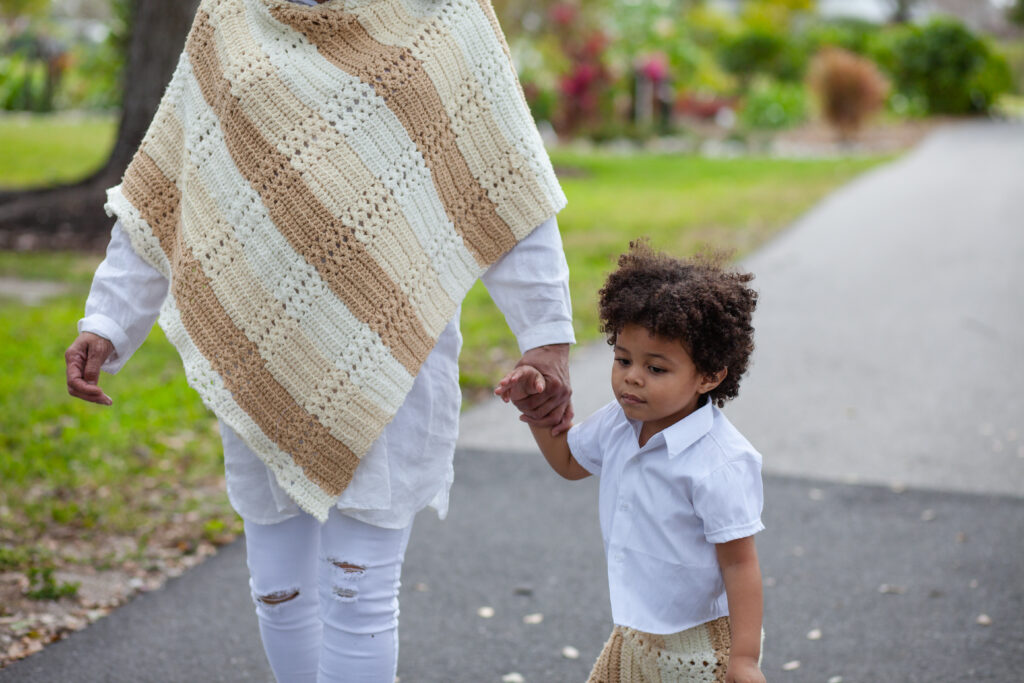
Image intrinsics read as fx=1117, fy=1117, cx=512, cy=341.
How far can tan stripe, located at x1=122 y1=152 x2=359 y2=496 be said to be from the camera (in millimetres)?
2229

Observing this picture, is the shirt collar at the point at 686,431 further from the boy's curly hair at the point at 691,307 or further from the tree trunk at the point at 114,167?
the tree trunk at the point at 114,167

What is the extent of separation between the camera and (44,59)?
2336cm

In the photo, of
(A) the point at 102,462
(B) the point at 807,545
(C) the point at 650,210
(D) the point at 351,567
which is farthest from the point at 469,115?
(C) the point at 650,210

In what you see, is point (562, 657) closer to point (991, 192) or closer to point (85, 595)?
point (85, 595)

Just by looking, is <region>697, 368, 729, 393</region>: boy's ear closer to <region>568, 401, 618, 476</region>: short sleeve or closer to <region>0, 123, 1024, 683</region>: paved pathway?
<region>568, 401, 618, 476</region>: short sleeve

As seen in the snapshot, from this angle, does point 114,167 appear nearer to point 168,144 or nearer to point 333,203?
point 168,144

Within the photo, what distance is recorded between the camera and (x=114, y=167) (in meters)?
9.75

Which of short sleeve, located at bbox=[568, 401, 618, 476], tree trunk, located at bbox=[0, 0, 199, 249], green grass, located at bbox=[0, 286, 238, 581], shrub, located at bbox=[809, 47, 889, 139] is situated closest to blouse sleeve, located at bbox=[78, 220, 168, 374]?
short sleeve, located at bbox=[568, 401, 618, 476]

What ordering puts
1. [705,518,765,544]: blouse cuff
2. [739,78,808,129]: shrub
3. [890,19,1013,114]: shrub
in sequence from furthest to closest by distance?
1. [890,19,1013,114]: shrub
2. [739,78,808,129]: shrub
3. [705,518,765,544]: blouse cuff

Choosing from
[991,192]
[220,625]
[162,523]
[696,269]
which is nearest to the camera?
[696,269]

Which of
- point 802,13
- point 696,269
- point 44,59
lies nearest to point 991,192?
point 696,269

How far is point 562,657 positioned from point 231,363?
152cm

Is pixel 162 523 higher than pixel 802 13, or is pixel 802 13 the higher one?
pixel 162 523

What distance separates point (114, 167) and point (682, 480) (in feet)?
28.8
